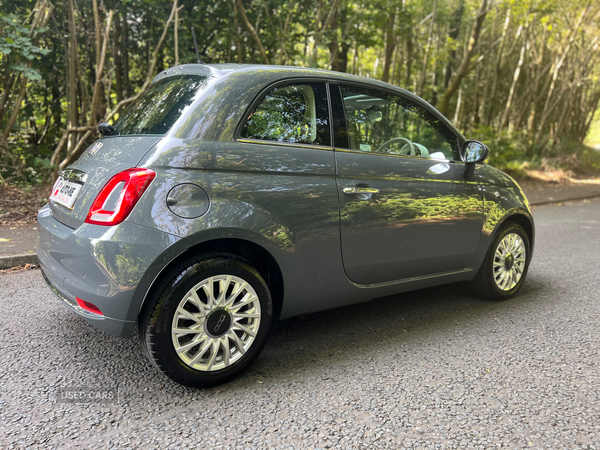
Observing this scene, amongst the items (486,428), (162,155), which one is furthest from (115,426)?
(486,428)

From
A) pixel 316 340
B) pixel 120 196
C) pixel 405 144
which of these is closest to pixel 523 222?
pixel 405 144

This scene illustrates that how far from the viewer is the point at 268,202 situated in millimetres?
2645

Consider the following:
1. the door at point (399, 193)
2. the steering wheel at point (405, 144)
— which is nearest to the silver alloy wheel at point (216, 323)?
the door at point (399, 193)

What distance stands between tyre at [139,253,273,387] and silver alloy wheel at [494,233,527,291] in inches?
91.7

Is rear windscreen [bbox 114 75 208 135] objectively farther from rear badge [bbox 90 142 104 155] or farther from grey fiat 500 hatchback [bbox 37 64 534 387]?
rear badge [bbox 90 142 104 155]

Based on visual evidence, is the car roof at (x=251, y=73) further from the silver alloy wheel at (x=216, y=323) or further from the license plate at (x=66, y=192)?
the silver alloy wheel at (x=216, y=323)

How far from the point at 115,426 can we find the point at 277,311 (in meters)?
1.07

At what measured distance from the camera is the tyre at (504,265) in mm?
4027

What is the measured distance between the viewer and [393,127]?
3.67m

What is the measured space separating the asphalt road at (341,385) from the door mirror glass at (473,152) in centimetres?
126

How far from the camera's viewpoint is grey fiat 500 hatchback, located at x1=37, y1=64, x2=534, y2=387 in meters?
2.36

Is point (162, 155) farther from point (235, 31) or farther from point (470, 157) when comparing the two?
point (235, 31)

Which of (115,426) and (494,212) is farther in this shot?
(494,212)

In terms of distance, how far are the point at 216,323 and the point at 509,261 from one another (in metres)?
2.82
